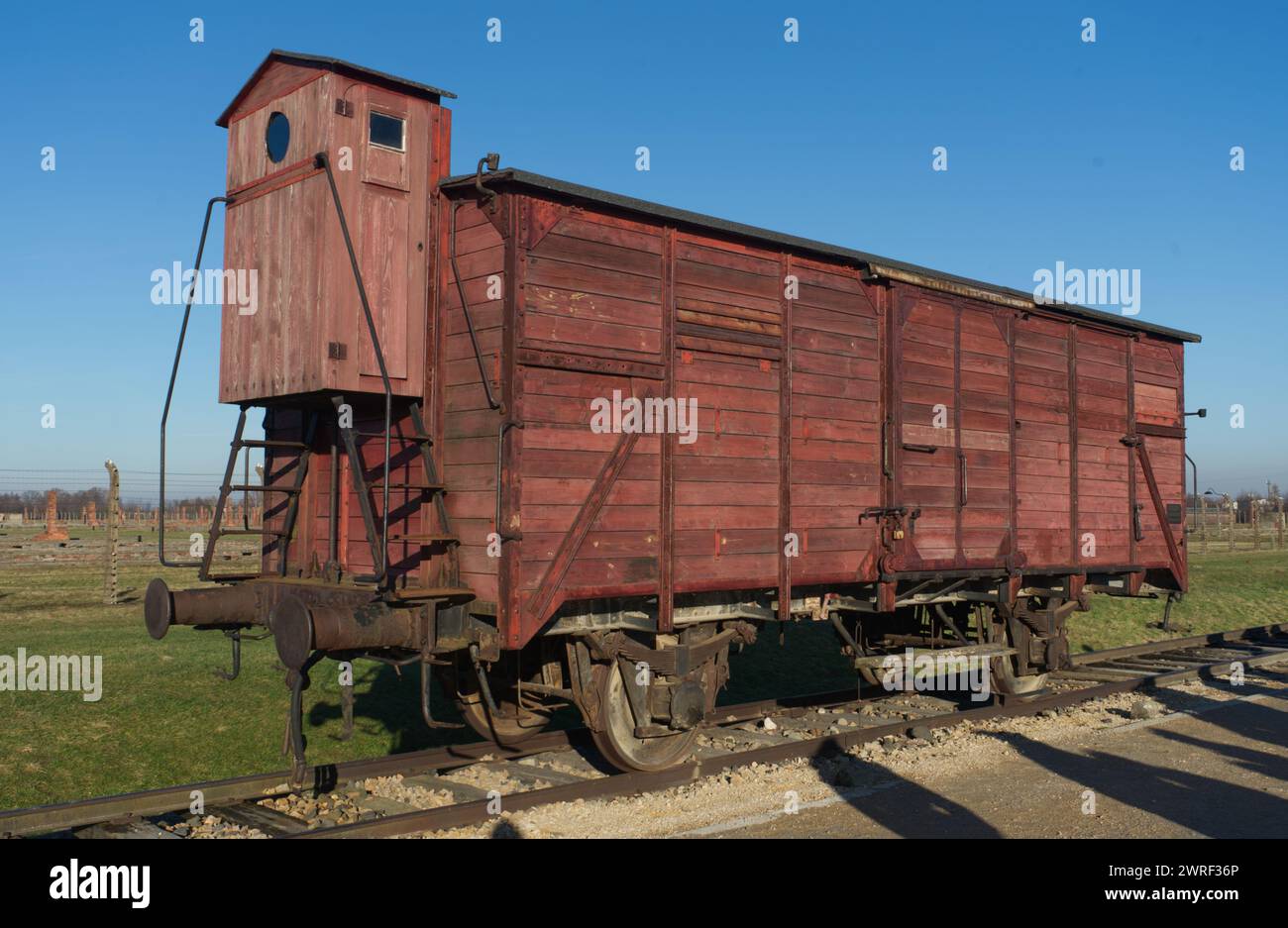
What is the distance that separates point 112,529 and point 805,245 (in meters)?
14.9

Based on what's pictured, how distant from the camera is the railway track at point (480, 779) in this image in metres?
6.50

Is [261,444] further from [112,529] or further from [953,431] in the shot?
[112,529]

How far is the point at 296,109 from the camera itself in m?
7.82

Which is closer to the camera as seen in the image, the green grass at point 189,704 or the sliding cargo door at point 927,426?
the green grass at point 189,704

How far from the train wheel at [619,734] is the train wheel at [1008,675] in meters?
4.57

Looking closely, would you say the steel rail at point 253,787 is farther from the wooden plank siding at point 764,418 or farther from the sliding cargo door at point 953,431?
the sliding cargo door at point 953,431

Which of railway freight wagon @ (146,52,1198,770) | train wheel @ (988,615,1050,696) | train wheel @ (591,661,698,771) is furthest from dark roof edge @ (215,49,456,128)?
train wheel @ (988,615,1050,696)

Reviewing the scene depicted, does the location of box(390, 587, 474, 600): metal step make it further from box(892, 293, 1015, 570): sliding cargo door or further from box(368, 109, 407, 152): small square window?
box(892, 293, 1015, 570): sliding cargo door

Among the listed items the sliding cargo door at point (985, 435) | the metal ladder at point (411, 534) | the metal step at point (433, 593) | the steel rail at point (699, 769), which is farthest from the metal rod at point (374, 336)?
the sliding cargo door at point (985, 435)

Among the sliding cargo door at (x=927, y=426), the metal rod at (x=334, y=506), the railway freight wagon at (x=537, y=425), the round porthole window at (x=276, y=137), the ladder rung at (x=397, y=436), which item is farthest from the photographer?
the sliding cargo door at (x=927, y=426)

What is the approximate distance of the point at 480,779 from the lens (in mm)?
7961

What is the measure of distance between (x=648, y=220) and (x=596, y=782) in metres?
4.20

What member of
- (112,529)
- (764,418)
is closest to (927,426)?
(764,418)

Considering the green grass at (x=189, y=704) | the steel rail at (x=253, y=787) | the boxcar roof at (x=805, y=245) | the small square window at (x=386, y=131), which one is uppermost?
the small square window at (x=386, y=131)
